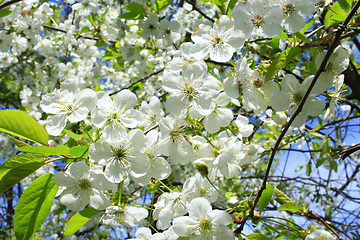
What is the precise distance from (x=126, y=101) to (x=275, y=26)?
2.93 feet

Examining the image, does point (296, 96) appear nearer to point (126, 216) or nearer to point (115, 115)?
point (115, 115)

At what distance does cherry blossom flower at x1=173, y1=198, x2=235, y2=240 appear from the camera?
0.99 meters

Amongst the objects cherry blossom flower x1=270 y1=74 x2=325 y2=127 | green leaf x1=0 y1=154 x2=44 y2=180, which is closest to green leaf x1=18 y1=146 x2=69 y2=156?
green leaf x1=0 y1=154 x2=44 y2=180

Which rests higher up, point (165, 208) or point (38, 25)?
point (38, 25)

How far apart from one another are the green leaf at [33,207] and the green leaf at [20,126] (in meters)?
0.20

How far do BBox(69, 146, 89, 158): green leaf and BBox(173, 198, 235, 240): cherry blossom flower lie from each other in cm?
52

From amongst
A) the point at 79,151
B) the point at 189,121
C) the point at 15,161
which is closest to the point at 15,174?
the point at 15,161

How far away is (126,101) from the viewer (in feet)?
3.89

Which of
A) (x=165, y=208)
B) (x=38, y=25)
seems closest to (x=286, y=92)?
(x=165, y=208)


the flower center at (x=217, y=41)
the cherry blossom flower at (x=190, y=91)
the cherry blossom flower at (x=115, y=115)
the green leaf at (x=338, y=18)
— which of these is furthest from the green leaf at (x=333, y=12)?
the cherry blossom flower at (x=115, y=115)

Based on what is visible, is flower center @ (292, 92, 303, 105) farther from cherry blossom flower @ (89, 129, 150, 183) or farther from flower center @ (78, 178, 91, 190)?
flower center @ (78, 178, 91, 190)

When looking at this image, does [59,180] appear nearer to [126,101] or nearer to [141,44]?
[126,101]

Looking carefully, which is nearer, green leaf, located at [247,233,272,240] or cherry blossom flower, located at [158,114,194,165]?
green leaf, located at [247,233,272,240]

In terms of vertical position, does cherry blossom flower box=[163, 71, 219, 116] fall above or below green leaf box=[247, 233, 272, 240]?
above
